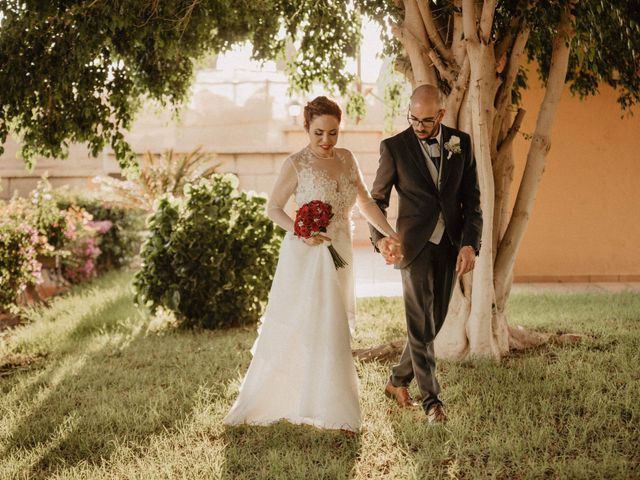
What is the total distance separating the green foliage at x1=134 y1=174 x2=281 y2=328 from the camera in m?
7.78

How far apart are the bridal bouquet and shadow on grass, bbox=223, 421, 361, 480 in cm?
127

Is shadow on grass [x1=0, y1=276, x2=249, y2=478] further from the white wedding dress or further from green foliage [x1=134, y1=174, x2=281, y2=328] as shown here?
the white wedding dress

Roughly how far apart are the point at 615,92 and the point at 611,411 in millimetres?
8153

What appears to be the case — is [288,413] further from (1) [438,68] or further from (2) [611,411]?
(1) [438,68]

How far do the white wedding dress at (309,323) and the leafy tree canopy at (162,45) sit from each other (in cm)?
220

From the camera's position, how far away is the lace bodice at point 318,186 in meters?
4.53

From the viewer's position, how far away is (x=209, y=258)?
7.78 meters

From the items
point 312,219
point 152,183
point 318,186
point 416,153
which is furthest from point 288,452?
point 152,183

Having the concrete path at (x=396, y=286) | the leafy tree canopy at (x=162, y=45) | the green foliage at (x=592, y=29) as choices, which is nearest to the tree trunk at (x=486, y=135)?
the green foliage at (x=592, y=29)

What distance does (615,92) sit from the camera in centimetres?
1129

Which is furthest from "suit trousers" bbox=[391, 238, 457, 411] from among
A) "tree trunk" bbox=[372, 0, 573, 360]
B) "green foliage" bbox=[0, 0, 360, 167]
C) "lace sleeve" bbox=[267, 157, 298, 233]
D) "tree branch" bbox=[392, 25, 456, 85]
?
"green foliage" bbox=[0, 0, 360, 167]

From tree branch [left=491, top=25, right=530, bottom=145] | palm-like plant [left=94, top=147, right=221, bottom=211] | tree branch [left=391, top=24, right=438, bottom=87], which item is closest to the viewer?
tree branch [left=391, top=24, right=438, bottom=87]

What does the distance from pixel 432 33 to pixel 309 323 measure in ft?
10.2

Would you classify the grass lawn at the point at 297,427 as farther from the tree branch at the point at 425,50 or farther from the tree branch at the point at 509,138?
the tree branch at the point at 425,50
